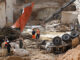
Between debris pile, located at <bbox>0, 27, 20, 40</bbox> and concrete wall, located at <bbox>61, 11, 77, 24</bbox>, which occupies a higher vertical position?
concrete wall, located at <bbox>61, 11, 77, 24</bbox>

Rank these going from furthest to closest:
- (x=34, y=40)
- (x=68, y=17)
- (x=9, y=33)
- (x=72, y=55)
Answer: (x=68, y=17) < (x=34, y=40) < (x=9, y=33) < (x=72, y=55)

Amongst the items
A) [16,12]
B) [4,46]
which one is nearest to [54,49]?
[4,46]

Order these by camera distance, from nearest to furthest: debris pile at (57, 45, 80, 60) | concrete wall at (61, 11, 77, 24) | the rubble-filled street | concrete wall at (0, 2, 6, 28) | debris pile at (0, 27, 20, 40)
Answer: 1. debris pile at (57, 45, 80, 60)
2. the rubble-filled street
3. debris pile at (0, 27, 20, 40)
4. concrete wall at (0, 2, 6, 28)
5. concrete wall at (61, 11, 77, 24)

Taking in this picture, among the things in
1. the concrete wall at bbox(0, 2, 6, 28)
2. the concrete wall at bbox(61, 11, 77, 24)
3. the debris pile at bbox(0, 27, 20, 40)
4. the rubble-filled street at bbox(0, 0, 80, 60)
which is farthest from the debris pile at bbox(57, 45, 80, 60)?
the concrete wall at bbox(61, 11, 77, 24)

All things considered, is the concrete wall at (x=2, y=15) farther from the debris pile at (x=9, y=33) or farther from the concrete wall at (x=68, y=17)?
the concrete wall at (x=68, y=17)

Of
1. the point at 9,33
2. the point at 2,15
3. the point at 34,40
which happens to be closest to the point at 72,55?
the point at 34,40

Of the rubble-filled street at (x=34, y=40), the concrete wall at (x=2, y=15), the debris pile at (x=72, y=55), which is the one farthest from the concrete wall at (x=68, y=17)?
the debris pile at (x=72, y=55)

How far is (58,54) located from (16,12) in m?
17.7

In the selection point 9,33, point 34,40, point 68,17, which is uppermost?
point 68,17

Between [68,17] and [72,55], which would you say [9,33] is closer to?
[72,55]

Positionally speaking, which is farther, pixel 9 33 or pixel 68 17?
pixel 68 17

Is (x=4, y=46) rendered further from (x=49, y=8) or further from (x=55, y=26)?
(x=49, y=8)

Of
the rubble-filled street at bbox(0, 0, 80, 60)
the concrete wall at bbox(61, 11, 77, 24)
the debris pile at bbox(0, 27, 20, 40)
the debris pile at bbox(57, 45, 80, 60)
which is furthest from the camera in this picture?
the concrete wall at bbox(61, 11, 77, 24)

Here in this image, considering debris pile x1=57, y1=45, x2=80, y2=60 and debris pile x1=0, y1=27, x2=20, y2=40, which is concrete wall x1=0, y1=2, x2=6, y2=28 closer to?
debris pile x1=0, y1=27, x2=20, y2=40
